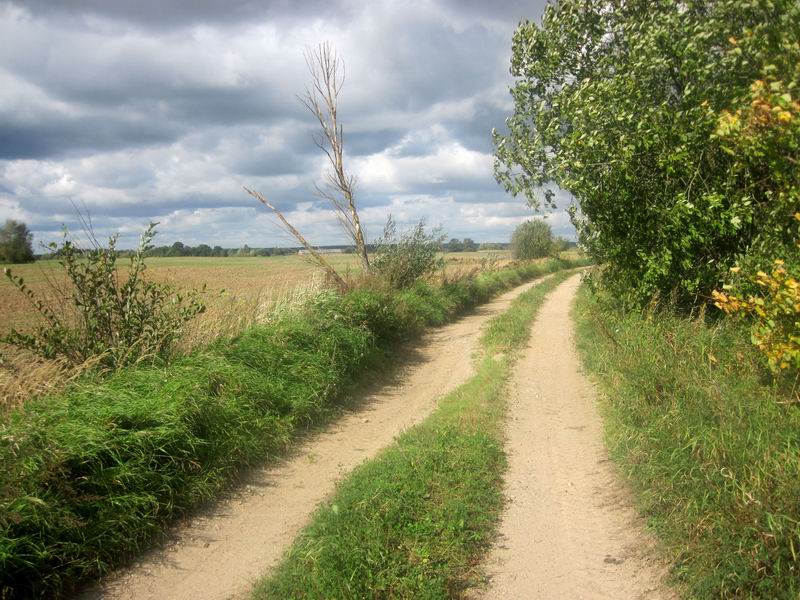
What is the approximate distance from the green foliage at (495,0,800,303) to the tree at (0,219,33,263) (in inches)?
590

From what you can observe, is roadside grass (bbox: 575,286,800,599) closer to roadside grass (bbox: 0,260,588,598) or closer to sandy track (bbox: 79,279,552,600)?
sandy track (bbox: 79,279,552,600)

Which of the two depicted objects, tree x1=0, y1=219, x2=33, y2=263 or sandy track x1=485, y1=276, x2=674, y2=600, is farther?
tree x1=0, y1=219, x2=33, y2=263

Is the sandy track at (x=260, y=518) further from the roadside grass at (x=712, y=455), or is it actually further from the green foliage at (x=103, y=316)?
the roadside grass at (x=712, y=455)

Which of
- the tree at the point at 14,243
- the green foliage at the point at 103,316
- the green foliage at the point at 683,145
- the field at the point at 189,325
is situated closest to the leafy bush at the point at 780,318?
the green foliage at the point at 683,145

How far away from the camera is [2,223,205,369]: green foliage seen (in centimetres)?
621

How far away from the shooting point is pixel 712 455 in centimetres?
418

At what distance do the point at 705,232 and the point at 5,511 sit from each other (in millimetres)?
8090

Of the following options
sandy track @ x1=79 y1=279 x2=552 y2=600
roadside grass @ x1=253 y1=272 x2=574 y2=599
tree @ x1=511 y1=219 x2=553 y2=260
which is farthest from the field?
tree @ x1=511 y1=219 x2=553 y2=260

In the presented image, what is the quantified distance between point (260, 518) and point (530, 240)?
158 ft

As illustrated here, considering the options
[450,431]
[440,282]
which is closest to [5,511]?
[450,431]

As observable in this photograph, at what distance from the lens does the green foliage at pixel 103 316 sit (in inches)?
245

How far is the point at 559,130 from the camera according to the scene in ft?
35.6

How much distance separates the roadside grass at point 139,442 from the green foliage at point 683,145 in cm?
491

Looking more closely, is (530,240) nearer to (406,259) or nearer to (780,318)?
(406,259)
